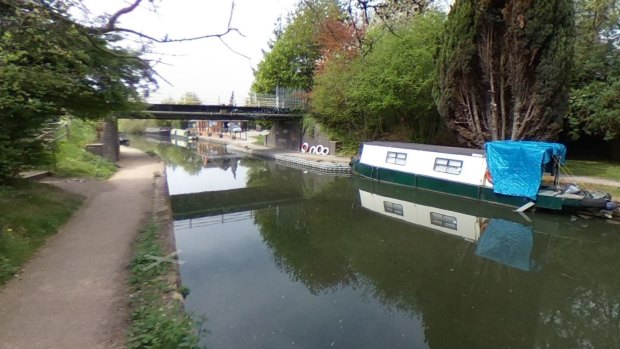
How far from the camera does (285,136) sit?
97.1 ft

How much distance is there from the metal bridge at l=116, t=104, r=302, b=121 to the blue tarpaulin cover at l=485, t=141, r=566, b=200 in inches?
639

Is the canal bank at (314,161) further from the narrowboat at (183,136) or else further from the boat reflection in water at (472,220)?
the narrowboat at (183,136)

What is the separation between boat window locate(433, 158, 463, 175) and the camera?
12.8 m

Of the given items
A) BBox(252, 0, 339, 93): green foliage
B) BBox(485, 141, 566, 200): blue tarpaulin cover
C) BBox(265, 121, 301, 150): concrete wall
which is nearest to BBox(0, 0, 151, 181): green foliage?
BBox(485, 141, 566, 200): blue tarpaulin cover

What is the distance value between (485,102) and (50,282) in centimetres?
1479

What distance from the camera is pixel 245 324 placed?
16.3 feet

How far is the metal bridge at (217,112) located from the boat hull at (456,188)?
10.1 metres

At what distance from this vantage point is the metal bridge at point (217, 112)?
73.6 feet

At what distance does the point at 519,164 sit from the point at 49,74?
1133cm

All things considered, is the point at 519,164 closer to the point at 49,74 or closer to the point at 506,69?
the point at 506,69

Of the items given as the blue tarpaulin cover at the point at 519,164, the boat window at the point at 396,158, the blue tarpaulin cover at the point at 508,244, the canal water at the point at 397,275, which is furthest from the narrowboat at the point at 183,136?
the blue tarpaulin cover at the point at 508,244

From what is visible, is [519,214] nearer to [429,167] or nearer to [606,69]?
[429,167]

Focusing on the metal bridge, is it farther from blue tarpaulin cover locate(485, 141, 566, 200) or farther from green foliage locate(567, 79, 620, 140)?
blue tarpaulin cover locate(485, 141, 566, 200)

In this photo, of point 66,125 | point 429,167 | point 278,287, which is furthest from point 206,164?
point 278,287
